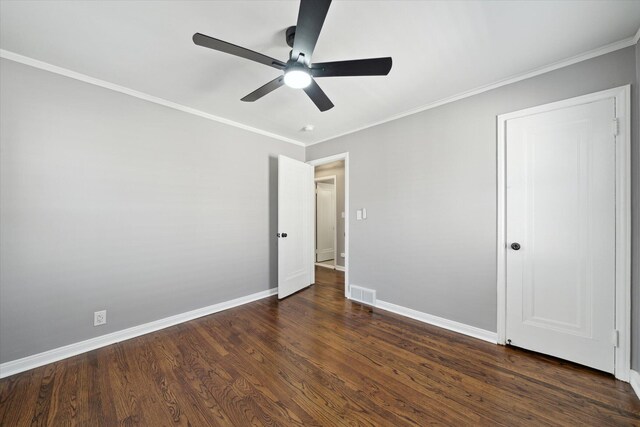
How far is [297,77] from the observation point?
1633 millimetres

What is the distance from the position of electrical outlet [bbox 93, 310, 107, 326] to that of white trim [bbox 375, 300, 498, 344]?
2963 mm

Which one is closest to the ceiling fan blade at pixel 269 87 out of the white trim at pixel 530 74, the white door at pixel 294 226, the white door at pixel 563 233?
the white door at pixel 294 226

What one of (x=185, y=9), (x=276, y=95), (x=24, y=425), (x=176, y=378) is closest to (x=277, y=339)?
(x=176, y=378)

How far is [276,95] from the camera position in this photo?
251cm

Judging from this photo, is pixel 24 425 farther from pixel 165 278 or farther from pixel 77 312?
pixel 165 278

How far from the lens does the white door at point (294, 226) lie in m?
3.49

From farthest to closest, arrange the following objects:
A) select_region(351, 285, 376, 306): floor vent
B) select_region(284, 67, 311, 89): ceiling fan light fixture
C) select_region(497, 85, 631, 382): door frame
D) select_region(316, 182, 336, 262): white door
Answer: select_region(316, 182, 336, 262): white door
select_region(351, 285, 376, 306): floor vent
select_region(497, 85, 631, 382): door frame
select_region(284, 67, 311, 89): ceiling fan light fixture

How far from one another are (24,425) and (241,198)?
252cm

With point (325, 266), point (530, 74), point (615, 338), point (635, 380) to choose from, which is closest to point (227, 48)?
point (530, 74)

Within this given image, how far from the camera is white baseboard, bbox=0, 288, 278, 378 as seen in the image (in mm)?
1872

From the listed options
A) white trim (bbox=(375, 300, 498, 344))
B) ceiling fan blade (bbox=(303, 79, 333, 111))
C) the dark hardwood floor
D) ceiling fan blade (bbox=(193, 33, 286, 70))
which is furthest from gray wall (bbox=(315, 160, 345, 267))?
ceiling fan blade (bbox=(193, 33, 286, 70))

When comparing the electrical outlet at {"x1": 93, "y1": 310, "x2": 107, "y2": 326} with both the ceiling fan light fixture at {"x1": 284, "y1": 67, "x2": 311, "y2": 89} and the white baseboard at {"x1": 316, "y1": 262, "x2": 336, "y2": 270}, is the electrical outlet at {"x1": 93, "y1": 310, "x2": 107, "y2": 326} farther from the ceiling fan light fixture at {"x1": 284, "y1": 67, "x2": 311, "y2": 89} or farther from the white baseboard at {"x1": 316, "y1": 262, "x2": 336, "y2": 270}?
the white baseboard at {"x1": 316, "y1": 262, "x2": 336, "y2": 270}

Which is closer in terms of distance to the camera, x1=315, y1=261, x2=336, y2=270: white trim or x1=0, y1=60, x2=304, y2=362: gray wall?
x1=0, y1=60, x2=304, y2=362: gray wall

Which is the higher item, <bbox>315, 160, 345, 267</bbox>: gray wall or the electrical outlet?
<bbox>315, 160, 345, 267</bbox>: gray wall
